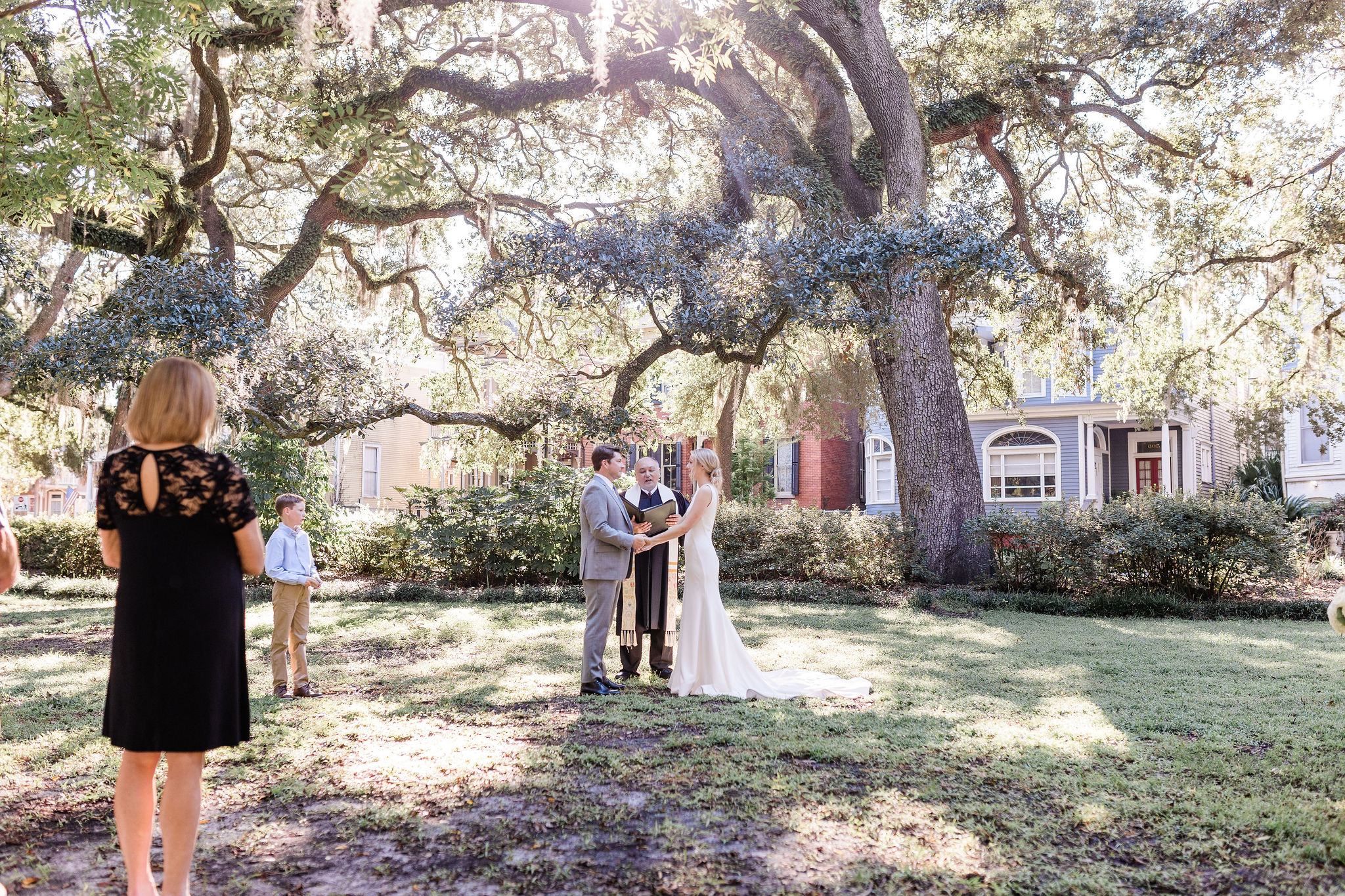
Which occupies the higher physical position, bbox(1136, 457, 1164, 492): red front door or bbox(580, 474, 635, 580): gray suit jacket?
bbox(1136, 457, 1164, 492): red front door

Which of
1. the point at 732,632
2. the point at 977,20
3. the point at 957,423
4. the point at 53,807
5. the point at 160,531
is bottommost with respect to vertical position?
the point at 53,807

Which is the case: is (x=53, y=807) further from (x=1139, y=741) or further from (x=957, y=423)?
(x=957, y=423)

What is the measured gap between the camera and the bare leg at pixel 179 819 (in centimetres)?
281

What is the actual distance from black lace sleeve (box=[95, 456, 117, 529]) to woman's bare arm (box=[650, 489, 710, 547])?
4.16m

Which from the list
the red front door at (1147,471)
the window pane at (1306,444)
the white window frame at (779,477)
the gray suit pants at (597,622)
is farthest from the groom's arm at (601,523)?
A: the red front door at (1147,471)

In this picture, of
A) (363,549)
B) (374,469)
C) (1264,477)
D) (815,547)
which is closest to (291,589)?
(815,547)

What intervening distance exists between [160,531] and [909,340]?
1137 cm

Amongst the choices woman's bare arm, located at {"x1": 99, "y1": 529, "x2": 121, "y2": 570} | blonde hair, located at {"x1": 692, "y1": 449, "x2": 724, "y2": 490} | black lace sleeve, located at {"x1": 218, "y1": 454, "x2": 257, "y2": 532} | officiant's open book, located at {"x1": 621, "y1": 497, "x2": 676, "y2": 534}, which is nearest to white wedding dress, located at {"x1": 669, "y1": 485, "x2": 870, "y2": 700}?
blonde hair, located at {"x1": 692, "y1": 449, "x2": 724, "y2": 490}

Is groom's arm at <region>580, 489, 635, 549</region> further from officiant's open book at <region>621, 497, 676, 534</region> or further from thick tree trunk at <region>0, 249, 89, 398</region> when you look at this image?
thick tree trunk at <region>0, 249, 89, 398</region>

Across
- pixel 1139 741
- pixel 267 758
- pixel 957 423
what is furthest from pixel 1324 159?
pixel 267 758

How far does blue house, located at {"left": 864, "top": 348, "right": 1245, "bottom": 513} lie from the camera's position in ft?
77.3

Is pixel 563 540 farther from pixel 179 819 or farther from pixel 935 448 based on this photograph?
pixel 179 819

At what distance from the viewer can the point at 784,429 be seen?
21.4 m

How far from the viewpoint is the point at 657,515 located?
23.0ft
